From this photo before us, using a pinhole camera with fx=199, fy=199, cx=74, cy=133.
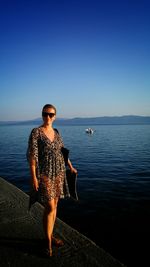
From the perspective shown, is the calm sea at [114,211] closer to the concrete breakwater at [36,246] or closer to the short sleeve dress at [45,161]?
the concrete breakwater at [36,246]

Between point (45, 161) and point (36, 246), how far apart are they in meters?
1.57

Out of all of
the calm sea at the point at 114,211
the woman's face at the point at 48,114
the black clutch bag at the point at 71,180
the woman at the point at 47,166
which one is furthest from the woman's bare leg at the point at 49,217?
the calm sea at the point at 114,211

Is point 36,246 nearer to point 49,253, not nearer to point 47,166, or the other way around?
point 49,253

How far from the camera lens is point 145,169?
15.8 metres

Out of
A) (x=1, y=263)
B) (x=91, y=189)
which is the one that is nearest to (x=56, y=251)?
(x=1, y=263)

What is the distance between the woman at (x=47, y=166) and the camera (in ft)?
10.8

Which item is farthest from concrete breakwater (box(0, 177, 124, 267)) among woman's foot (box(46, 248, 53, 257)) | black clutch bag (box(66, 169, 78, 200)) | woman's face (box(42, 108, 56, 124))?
woman's face (box(42, 108, 56, 124))

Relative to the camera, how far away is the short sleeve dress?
130 inches

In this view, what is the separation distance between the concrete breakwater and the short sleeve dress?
3.10ft

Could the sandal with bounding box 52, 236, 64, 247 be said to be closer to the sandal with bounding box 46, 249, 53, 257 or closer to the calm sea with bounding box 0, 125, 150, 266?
the sandal with bounding box 46, 249, 53, 257

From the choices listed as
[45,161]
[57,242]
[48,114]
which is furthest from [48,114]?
[57,242]

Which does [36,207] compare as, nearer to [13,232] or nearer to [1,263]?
[13,232]

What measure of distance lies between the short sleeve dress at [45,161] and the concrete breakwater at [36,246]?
0.94 metres

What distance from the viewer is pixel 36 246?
356 cm
